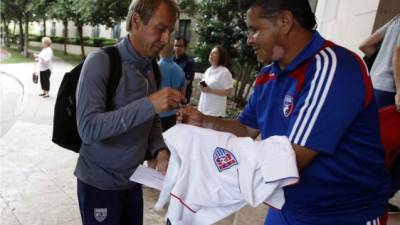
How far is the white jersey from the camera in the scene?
4.55 feet

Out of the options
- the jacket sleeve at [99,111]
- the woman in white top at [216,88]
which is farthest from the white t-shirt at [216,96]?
the jacket sleeve at [99,111]

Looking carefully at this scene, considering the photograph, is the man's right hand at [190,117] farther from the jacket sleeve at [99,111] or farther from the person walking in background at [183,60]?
the person walking in background at [183,60]

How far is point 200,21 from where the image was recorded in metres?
11.6

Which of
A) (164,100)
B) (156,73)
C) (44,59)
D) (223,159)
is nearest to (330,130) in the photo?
(223,159)

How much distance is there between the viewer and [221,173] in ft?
4.85

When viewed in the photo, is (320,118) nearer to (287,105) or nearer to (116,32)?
(287,105)

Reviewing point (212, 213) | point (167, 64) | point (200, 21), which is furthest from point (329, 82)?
point (200, 21)

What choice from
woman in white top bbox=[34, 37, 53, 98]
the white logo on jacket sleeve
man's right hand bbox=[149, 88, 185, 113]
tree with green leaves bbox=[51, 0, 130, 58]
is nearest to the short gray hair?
man's right hand bbox=[149, 88, 185, 113]

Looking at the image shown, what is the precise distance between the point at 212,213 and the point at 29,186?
3741 millimetres

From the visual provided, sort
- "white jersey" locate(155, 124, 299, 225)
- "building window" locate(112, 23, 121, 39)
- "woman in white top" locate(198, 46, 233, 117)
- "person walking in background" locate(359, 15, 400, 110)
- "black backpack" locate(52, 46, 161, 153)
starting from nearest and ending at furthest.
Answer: "white jersey" locate(155, 124, 299, 225)
"black backpack" locate(52, 46, 161, 153)
"person walking in background" locate(359, 15, 400, 110)
"woman in white top" locate(198, 46, 233, 117)
"building window" locate(112, 23, 121, 39)

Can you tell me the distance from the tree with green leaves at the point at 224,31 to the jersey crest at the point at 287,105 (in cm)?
943

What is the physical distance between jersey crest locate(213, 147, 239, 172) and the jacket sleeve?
0.48 m

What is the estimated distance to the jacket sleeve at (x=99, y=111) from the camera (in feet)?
6.05

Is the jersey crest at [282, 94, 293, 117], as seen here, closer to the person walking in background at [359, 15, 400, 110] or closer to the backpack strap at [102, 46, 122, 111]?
the backpack strap at [102, 46, 122, 111]
